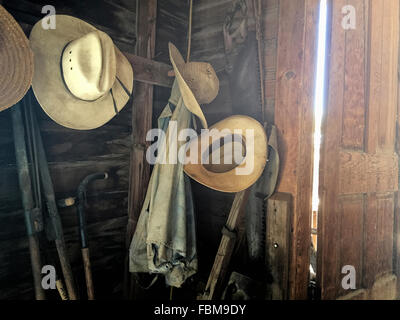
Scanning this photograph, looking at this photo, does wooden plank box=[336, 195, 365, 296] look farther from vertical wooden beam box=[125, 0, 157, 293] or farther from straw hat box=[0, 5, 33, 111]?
straw hat box=[0, 5, 33, 111]

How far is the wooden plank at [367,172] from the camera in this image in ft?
6.67

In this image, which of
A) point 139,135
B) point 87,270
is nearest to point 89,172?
point 139,135

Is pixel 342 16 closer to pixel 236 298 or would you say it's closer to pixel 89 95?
pixel 89 95

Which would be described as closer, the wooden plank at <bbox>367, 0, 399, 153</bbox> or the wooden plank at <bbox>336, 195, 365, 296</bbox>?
the wooden plank at <bbox>336, 195, 365, 296</bbox>

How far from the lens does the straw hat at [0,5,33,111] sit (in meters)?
1.21

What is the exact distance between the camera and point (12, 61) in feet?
4.09

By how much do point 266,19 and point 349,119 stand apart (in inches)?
36.5

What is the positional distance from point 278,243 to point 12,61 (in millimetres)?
1698

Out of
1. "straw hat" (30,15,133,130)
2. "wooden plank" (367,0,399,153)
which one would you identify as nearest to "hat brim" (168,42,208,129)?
"straw hat" (30,15,133,130)

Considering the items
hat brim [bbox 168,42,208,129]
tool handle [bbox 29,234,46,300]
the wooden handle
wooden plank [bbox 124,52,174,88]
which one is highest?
wooden plank [bbox 124,52,174,88]

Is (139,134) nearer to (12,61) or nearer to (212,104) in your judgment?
(212,104)
